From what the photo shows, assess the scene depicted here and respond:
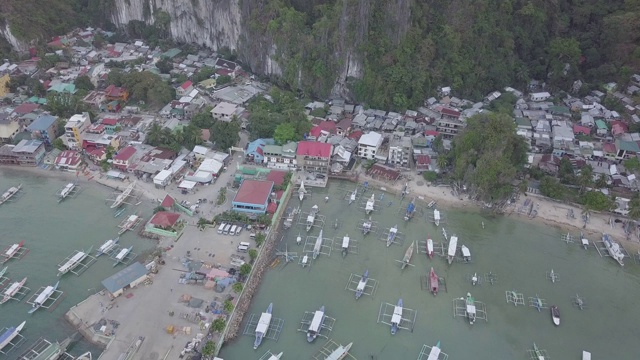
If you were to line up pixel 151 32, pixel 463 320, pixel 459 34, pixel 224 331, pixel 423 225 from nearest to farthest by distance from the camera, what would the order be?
pixel 224 331 → pixel 463 320 → pixel 423 225 → pixel 459 34 → pixel 151 32

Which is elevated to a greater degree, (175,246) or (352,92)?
(352,92)

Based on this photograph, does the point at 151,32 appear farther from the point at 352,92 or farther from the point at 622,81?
the point at 622,81

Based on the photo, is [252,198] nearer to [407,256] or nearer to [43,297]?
[407,256]

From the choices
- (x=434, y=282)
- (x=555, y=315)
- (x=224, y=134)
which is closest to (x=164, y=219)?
(x=224, y=134)

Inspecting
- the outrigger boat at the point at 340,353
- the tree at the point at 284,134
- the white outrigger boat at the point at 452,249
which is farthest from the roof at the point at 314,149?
the outrigger boat at the point at 340,353

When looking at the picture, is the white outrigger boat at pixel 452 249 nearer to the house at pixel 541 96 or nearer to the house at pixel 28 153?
the house at pixel 541 96

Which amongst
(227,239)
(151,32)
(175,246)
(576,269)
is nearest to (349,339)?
(227,239)
